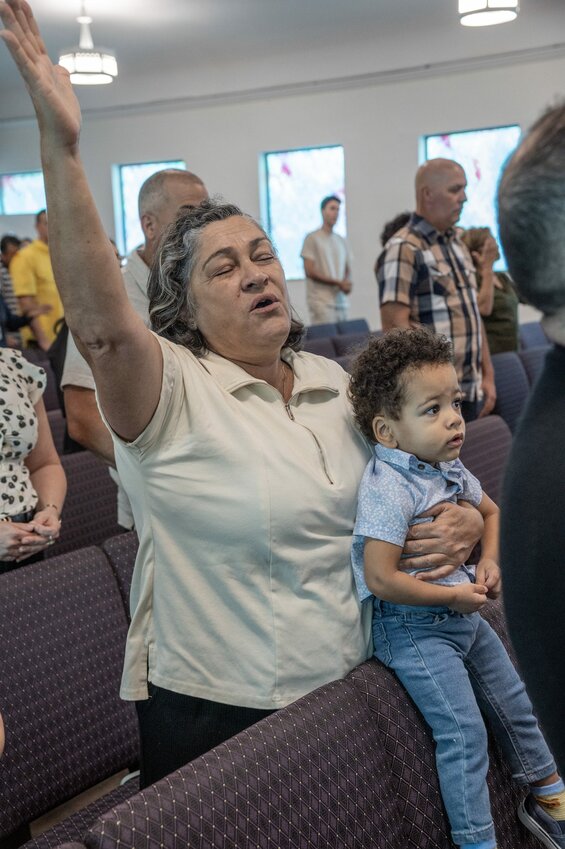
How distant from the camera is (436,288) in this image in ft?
11.3

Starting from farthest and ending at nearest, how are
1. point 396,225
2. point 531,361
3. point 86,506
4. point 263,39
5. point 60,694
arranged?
point 263,39, point 531,361, point 396,225, point 86,506, point 60,694

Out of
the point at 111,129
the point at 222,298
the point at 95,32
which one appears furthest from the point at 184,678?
the point at 111,129

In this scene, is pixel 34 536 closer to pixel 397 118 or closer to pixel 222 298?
pixel 222 298

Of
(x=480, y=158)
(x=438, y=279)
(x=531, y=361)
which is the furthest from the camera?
(x=480, y=158)

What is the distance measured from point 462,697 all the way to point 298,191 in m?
11.5

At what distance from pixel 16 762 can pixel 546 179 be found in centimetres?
136

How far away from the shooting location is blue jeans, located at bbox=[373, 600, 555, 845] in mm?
1375

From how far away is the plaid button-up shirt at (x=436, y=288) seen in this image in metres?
3.41

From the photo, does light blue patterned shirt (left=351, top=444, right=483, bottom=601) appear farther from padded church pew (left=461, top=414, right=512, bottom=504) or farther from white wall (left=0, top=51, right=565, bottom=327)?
white wall (left=0, top=51, right=565, bottom=327)

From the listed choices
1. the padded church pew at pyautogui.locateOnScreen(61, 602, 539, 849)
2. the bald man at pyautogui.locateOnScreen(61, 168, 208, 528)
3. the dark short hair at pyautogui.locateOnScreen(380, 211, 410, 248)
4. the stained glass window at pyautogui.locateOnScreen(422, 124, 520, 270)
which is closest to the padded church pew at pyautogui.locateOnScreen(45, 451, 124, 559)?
the bald man at pyautogui.locateOnScreen(61, 168, 208, 528)

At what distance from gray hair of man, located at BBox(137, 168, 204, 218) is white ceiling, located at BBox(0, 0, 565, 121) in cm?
725

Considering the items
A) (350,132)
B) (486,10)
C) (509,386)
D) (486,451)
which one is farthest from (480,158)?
(486,451)

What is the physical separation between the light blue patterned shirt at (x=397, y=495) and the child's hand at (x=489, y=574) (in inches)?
0.7

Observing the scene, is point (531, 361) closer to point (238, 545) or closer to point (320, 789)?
point (238, 545)
